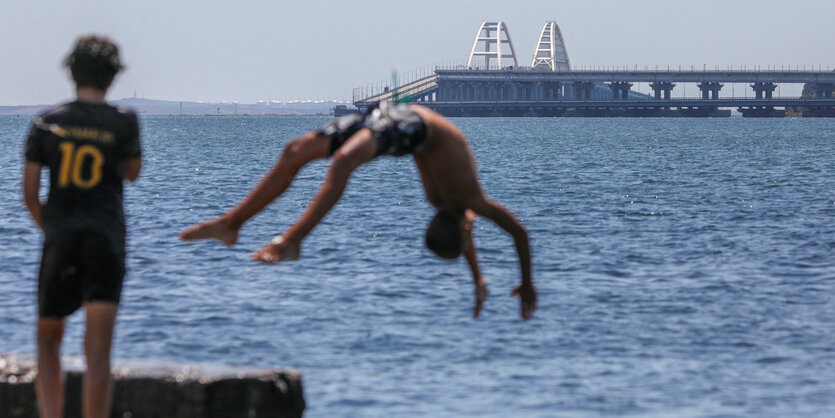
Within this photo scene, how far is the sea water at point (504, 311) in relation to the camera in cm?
1603

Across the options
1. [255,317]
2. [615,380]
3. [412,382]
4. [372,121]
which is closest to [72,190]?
[372,121]

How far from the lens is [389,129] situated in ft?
25.2

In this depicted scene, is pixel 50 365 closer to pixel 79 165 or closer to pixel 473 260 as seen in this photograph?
pixel 79 165

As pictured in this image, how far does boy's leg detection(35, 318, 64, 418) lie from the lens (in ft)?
24.2

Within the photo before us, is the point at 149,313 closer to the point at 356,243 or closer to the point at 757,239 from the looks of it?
the point at 356,243

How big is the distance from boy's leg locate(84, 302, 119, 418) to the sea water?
7.21 meters

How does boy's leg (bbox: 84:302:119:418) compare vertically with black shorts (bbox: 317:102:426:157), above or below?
below

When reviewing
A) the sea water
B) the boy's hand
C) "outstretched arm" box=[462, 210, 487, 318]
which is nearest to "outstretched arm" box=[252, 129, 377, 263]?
"outstretched arm" box=[462, 210, 487, 318]

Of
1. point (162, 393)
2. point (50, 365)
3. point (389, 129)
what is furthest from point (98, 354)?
point (389, 129)

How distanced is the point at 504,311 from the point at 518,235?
44.1ft

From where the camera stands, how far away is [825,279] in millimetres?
26516

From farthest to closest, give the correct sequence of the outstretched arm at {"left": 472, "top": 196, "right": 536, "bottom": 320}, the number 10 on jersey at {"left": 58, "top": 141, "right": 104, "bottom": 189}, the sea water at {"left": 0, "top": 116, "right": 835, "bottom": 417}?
1. the sea water at {"left": 0, "top": 116, "right": 835, "bottom": 417}
2. the outstretched arm at {"left": 472, "top": 196, "right": 536, "bottom": 320}
3. the number 10 on jersey at {"left": 58, "top": 141, "right": 104, "bottom": 189}

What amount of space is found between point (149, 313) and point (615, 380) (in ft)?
29.2

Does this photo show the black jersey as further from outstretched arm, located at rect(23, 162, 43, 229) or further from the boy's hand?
the boy's hand
